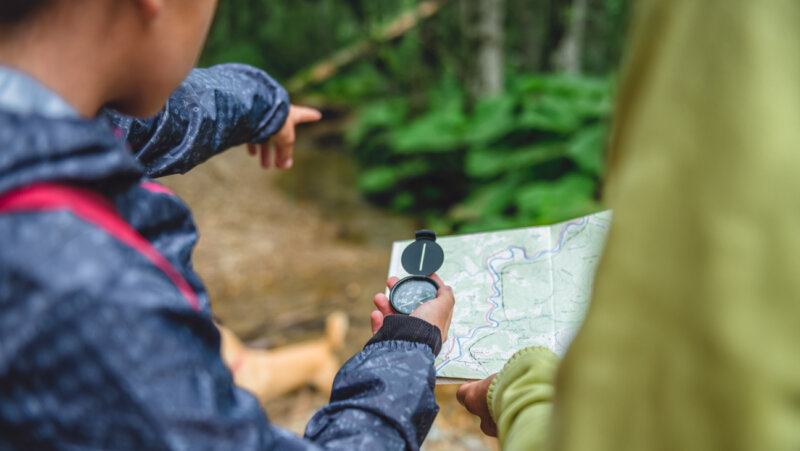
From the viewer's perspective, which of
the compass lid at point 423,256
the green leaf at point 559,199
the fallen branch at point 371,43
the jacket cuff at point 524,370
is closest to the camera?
the jacket cuff at point 524,370

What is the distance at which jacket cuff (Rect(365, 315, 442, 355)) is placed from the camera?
1085mm

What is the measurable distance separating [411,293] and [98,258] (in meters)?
0.86

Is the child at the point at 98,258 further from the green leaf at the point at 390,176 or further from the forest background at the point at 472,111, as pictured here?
the green leaf at the point at 390,176

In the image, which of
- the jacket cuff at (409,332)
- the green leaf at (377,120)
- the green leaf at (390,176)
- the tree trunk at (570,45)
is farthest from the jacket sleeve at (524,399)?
the tree trunk at (570,45)

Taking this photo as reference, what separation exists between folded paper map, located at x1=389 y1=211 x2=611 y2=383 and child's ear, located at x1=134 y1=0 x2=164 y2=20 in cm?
91

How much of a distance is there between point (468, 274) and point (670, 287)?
1.06m

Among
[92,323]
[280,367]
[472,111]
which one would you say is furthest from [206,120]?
[472,111]

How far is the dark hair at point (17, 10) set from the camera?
0.64 meters

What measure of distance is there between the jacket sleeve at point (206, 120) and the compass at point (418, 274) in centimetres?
55

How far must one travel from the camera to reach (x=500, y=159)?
19.3 feet

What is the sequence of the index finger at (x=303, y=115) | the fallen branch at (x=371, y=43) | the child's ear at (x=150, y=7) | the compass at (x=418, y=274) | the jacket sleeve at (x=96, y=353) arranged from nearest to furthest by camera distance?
the jacket sleeve at (x=96, y=353) < the child's ear at (x=150, y=7) < the compass at (x=418, y=274) < the index finger at (x=303, y=115) < the fallen branch at (x=371, y=43)

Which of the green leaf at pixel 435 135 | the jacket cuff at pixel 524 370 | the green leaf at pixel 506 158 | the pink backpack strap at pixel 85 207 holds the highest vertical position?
the pink backpack strap at pixel 85 207

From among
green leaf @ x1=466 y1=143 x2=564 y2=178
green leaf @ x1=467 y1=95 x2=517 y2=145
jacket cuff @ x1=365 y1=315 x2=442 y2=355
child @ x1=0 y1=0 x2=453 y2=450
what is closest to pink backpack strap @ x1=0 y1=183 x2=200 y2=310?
child @ x1=0 y1=0 x2=453 y2=450

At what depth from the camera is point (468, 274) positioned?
5.04ft
